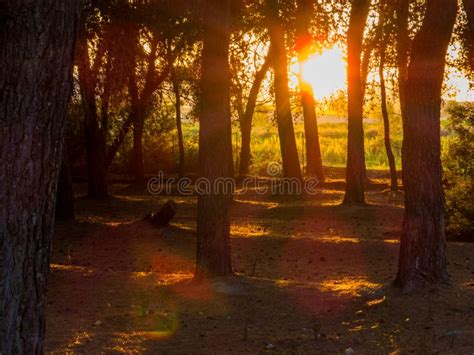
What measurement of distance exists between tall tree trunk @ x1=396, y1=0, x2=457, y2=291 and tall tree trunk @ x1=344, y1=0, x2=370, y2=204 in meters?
13.8

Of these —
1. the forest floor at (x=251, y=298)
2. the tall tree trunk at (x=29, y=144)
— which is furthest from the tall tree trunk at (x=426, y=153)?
the tall tree trunk at (x=29, y=144)

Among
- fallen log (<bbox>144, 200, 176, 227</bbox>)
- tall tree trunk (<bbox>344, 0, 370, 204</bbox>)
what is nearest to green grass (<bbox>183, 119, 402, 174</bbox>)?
tall tree trunk (<bbox>344, 0, 370, 204</bbox>)

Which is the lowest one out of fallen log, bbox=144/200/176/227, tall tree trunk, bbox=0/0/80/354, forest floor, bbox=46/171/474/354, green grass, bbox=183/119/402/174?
forest floor, bbox=46/171/474/354

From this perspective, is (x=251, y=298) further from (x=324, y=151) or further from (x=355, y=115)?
(x=324, y=151)

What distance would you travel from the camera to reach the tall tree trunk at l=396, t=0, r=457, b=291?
953 centimetres

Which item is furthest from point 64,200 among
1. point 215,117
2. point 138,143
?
point 138,143

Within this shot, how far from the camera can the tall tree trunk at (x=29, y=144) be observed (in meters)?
4.77

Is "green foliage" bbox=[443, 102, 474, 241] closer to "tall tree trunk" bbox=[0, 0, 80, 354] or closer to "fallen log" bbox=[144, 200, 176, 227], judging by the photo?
"fallen log" bbox=[144, 200, 176, 227]

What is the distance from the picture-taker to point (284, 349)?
759 centimetres

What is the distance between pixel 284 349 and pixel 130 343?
1.58 m

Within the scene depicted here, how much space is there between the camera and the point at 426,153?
9539 millimetres

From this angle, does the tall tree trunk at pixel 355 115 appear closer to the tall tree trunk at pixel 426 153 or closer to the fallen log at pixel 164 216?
the fallen log at pixel 164 216

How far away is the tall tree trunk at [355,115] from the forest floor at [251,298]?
5.33m

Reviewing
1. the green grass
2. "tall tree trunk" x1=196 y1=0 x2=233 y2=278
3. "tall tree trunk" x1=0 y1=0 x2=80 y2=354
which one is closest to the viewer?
"tall tree trunk" x1=0 y1=0 x2=80 y2=354
